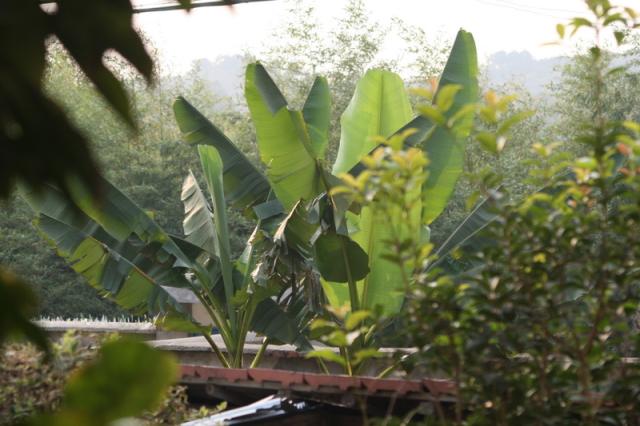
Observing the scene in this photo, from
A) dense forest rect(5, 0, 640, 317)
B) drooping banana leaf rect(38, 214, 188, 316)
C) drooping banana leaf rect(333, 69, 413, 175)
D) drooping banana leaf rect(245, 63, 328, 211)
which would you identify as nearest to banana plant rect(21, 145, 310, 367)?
drooping banana leaf rect(38, 214, 188, 316)

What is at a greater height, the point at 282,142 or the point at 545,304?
the point at 282,142

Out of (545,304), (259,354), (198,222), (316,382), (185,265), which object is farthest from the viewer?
(198,222)

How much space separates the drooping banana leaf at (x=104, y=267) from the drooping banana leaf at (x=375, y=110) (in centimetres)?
214

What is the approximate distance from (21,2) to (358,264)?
7371mm

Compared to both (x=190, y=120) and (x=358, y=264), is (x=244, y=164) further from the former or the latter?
(x=358, y=264)

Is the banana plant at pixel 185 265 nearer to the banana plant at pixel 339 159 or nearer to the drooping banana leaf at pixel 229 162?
the drooping banana leaf at pixel 229 162

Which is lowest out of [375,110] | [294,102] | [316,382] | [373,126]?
[316,382]

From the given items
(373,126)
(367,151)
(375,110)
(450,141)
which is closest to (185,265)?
(367,151)

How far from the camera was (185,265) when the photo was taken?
8.53 metres

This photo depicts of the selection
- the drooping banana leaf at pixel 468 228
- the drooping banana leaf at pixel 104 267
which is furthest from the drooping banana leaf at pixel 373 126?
the drooping banana leaf at pixel 104 267

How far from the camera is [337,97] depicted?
26141 millimetres

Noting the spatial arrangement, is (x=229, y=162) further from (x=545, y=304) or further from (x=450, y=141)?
(x=545, y=304)

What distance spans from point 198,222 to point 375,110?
2237 millimetres

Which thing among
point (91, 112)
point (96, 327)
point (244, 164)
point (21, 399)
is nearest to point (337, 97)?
point (91, 112)
